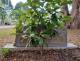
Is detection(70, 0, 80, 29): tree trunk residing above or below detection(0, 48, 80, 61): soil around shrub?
above

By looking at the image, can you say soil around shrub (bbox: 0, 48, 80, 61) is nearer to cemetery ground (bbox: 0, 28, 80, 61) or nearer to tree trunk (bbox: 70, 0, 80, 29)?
cemetery ground (bbox: 0, 28, 80, 61)

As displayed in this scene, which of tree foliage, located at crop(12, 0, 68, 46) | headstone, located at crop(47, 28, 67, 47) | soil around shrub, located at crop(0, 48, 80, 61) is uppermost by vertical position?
tree foliage, located at crop(12, 0, 68, 46)

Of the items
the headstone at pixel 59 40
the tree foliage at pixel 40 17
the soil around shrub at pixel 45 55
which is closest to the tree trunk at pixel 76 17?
the headstone at pixel 59 40

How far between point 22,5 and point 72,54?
1491mm

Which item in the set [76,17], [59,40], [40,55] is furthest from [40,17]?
[76,17]

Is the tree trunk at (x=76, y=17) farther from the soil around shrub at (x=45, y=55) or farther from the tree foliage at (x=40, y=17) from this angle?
the tree foliage at (x=40, y=17)

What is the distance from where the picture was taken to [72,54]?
210 inches

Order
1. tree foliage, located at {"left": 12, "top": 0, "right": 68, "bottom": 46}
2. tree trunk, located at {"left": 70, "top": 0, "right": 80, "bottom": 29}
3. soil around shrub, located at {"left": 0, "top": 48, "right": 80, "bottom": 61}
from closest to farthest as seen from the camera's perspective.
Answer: soil around shrub, located at {"left": 0, "top": 48, "right": 80, "bottom": 61} < tree foliage, located at {"left": 12, "top": 0, "right": 68, "bottom": 46} < tree trunk, located at {"left": 70, "top": 0, "right": 80, "bottom": 29}

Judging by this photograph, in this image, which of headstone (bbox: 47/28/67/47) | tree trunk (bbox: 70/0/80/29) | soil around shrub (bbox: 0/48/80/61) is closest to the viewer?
soil around shrub (bbox: 0/48/80/61)

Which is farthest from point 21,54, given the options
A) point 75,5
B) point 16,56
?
point 75,5

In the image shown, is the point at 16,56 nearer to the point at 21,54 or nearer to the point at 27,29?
the point at 21,54

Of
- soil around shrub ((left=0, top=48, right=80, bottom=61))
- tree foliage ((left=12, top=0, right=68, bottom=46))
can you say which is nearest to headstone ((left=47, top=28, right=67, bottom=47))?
soil around shrub ((left=0, top=48, right=80, bottom=61))

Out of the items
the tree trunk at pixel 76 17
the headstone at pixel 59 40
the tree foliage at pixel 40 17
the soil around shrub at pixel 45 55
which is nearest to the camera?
the soil around shrub at pixel 45 55

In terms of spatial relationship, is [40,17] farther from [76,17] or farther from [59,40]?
[76,17]
